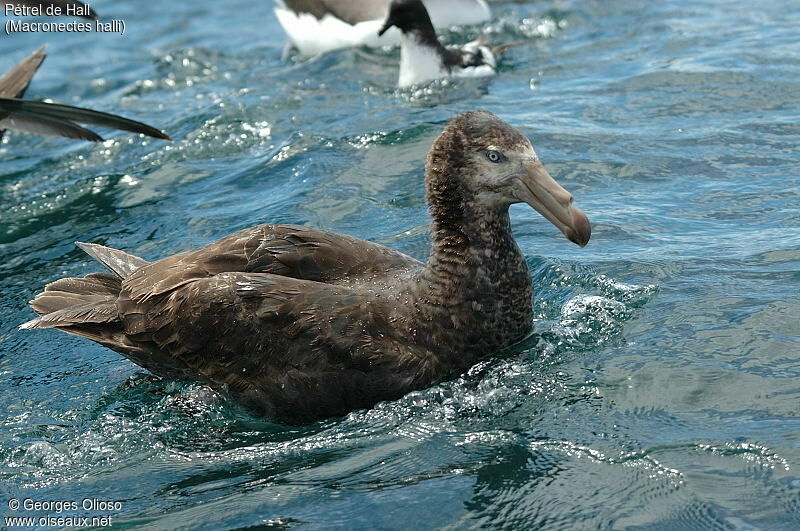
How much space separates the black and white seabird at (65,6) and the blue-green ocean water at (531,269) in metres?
1.58

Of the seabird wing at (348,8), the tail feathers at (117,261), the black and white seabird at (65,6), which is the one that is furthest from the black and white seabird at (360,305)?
the seabird wing at (348,8)

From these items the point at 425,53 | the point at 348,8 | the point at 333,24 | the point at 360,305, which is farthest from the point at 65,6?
the point at 348,8

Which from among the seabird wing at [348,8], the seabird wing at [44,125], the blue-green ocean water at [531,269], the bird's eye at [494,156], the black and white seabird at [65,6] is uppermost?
the black and white seabird at [65,6]

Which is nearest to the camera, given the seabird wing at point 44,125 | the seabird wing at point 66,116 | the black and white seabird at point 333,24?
the seabird wing at point 66,116

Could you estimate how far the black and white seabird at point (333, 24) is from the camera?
12445mm

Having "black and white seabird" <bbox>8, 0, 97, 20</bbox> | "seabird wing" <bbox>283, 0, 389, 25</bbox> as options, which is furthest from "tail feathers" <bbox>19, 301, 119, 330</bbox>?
"seabird wing" <bbox>283, 0, 389, 25</bbox>

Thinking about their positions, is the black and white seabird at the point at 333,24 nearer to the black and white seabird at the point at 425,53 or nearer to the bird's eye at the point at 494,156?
the black and white seabird at the point at 425,53

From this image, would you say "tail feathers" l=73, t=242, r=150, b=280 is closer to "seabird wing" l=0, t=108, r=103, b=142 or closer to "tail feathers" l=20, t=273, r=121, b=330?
"tail feathers" l=20, t=273, r=121, b=330

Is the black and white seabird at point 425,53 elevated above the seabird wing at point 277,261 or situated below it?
above

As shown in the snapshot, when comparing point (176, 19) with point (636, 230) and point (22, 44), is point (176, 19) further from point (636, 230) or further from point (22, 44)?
point (636, 230)

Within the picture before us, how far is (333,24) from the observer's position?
1262 centimetres

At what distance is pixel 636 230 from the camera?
7086mm

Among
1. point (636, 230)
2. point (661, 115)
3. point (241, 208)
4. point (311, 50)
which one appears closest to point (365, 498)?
point (636, 230)

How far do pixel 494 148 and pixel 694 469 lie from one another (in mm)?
1708
